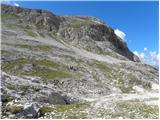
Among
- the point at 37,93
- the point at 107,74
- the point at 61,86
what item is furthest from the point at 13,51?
the point at 37,93

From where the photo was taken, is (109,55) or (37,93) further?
(109,55)

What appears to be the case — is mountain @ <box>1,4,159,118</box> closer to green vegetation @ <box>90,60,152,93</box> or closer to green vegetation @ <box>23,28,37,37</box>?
green vegetation @ <box>90,60,152,93</box>

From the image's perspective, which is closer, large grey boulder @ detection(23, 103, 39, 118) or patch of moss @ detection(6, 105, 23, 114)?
patch of moss @ detection(6, 105, 23, 114)

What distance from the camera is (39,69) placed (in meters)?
96.4

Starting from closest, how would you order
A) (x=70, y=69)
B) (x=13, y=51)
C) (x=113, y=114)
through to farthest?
(x=113, y=114) < (x=70, y=69) < (x=13, y=51)

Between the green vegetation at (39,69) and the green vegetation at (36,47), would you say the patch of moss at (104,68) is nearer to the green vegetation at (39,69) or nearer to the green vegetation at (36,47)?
the green vegetation at (39,69)

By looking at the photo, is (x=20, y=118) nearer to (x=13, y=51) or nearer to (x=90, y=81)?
(x=90, y=81)

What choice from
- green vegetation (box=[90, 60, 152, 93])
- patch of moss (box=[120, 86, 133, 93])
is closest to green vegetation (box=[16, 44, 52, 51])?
green vegetation (box=[90, 60, 152, 93])

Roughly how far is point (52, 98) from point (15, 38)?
108 meters

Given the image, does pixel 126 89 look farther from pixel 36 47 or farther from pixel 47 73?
pixel 36 47

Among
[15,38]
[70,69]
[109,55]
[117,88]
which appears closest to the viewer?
[117,88]

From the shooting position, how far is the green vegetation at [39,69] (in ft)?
299

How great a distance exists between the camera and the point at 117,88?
304ft

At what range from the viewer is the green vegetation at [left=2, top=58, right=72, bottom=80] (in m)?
91.1
